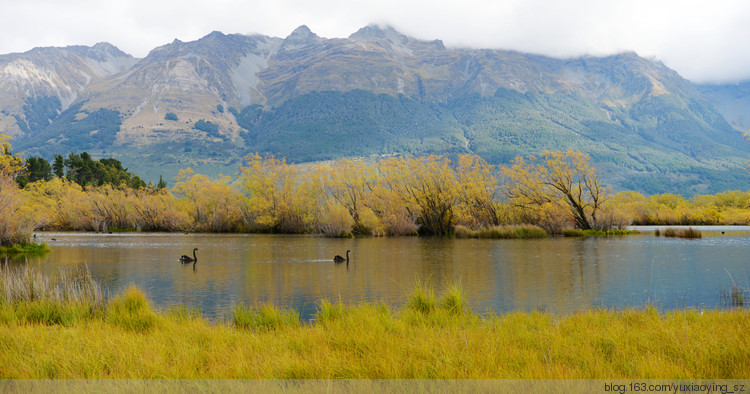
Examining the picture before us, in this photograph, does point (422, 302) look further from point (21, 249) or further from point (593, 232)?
point (593, 232)

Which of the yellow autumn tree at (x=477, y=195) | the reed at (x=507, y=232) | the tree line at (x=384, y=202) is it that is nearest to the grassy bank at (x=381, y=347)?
the tree line at (x=384, y=202)

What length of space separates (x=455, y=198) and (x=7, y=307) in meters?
47.0

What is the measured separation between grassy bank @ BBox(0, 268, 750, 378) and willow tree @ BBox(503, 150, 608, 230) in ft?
132

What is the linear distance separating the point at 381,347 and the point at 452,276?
14.3 metres

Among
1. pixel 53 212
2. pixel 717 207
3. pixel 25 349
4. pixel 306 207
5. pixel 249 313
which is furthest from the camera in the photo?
pixel 717 207

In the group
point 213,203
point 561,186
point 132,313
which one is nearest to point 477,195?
point 561,186

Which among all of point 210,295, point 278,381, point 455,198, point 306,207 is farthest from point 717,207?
point 278,381

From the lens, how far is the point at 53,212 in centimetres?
6875

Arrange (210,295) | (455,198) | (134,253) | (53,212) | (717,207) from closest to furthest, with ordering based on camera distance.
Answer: (210,295)
(134,253)
(455,198)
(53,212)
(717,207)

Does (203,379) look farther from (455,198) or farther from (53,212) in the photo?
(53,212)

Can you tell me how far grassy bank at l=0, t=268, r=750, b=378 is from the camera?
638cm

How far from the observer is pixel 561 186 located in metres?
48.4

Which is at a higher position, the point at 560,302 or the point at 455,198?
the point at 455,198

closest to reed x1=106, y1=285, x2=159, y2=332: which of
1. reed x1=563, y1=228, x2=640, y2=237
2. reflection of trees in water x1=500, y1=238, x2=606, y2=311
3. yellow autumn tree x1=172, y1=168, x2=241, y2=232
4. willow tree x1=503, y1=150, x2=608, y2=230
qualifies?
reflection of trees in water x1=500, y1=238, x2=606, y2=311
